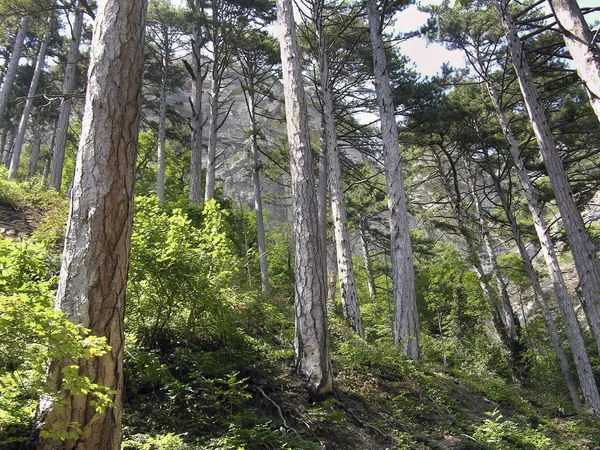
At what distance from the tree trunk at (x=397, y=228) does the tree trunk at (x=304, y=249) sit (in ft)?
10.7

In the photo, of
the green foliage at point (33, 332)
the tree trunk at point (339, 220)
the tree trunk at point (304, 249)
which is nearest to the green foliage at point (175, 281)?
the tree trunk at point (304, 249)

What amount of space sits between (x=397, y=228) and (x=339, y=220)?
228 cm

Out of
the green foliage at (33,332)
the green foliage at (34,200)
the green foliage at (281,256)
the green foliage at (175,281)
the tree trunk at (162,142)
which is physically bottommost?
the green foliage at (33,332)

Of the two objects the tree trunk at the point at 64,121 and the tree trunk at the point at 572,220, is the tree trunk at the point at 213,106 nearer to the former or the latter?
the tree trunk at the point at 64,121

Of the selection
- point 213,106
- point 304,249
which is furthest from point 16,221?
point 213,106

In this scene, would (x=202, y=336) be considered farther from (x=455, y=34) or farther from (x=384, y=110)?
(x=455, y=34)

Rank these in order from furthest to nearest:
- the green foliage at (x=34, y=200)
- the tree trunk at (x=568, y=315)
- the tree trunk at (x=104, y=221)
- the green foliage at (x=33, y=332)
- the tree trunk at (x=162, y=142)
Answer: the tree trunk at (x=162, y=142) < the tree trunk at (x=568, y=315) < the green foliage at (x=34, y=200) < the tree trunk at (x=104, y=221) < the green foliage at (x=33, y=332)

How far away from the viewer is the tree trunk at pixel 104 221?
8.61 feet

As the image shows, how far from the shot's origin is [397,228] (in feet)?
28.9

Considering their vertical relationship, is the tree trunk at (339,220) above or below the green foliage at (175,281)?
above

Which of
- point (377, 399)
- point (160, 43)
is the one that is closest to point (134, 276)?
point (377, 399)

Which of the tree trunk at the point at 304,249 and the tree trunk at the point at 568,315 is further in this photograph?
the tree trunk at the point at 568,315

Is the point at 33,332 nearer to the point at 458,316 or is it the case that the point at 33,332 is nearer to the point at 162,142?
the point at 162,142

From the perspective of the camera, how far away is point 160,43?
63.9ft
